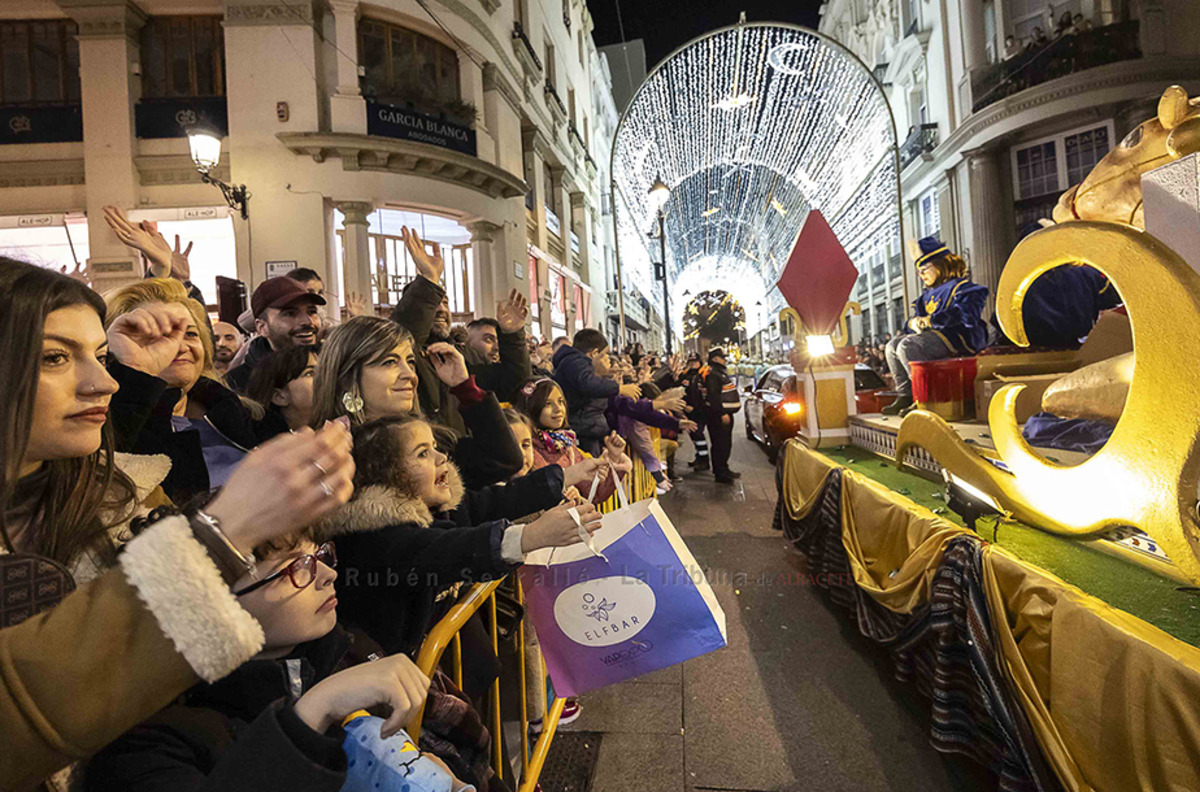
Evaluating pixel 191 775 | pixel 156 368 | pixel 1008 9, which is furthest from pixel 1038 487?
pixel 1008 9

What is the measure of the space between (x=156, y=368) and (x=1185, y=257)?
120 inches

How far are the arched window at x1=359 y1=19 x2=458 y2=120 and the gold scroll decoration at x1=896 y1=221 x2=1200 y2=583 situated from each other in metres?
13.5

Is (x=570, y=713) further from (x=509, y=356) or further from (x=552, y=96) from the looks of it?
(x=552, y=96)

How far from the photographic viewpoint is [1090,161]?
50.5ft

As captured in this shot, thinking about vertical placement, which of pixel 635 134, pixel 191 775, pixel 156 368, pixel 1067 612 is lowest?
pixel 1067 612

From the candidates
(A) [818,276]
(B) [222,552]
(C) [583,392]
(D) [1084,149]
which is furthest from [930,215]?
(B) [222,552]

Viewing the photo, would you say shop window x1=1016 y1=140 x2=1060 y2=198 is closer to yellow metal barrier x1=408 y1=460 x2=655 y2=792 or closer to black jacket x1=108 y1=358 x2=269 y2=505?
yellow metal barrier x1=408 y1=460 x2=655 y2=792

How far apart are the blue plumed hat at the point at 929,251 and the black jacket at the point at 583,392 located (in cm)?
331

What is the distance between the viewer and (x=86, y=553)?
40.6 inches

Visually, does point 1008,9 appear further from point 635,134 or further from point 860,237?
point 635,134

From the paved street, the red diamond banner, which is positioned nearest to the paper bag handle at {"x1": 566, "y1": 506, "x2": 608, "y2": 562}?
the paved street

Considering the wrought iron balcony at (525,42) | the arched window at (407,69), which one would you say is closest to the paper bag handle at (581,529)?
the arched window at (407,69)

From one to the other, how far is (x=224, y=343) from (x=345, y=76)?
10670 millimetres

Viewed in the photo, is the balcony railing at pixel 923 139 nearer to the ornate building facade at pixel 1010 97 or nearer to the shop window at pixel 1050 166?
the ornate building facade at pixel 1010 97
